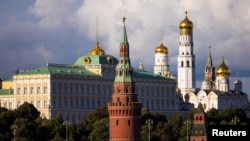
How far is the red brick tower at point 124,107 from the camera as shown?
520ft

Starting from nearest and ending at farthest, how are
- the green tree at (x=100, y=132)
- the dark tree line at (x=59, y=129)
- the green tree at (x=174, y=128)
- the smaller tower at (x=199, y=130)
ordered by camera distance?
the smaller tower at (x=199, y=130) < the dark tree line at (x=59, y=129) < the green tree at (x=100, y=132) < the green tree at (x=174, y=128)

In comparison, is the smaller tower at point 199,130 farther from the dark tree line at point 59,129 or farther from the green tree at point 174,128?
the green tree at point 174,128

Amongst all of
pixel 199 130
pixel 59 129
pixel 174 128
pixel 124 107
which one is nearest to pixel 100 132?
pixel 59 129

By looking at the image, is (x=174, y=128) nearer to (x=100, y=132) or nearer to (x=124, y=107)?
(x=100, y=132)

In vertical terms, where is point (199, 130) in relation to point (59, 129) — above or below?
below

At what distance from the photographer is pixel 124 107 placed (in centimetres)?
16112

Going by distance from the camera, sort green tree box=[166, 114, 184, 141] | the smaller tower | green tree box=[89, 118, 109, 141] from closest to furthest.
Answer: the smaller tower
green tree box=[89, 118, 109, 141]
green tree box=[166, 114, 184, 141]

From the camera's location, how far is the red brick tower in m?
158

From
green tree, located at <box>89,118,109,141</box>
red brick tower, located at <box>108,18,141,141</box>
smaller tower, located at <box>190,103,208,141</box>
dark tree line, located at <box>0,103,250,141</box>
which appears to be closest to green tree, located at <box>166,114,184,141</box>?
dark tree line, located at <box>0,103,250,141</box>

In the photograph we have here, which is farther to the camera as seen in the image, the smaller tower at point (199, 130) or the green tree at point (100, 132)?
the green tree at point (100, 132)

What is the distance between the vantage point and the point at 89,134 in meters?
175

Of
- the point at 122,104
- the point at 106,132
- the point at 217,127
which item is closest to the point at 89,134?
the point at 106,132

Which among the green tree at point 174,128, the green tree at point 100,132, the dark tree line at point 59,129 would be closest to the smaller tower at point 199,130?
the dark tree line at point 59,129

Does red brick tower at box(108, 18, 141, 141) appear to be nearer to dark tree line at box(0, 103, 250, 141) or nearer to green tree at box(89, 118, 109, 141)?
dark tree line at box(0, 103, 250, 141)
